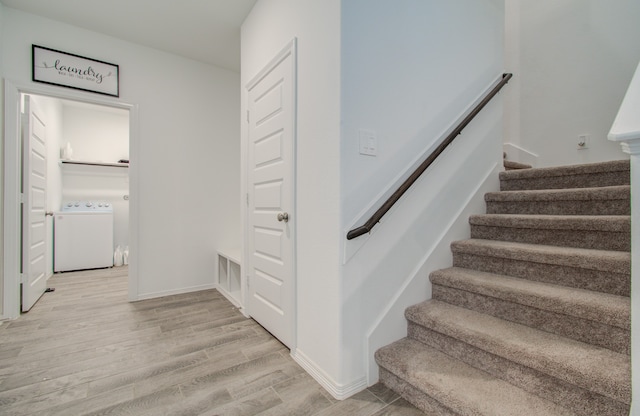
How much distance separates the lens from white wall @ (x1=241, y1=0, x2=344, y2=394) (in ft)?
4.89

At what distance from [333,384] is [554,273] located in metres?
1.33

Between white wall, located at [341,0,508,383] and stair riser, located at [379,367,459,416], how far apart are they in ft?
0.25

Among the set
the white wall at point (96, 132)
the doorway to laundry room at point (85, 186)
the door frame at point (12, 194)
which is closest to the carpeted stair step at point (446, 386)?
the door frame at point (12, 194)

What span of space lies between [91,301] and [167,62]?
2714 mm

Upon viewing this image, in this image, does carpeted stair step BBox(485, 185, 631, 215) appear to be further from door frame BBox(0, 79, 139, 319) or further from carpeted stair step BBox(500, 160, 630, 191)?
door frame BBox(0, 79, 139, 319)

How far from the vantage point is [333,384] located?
4.95 feet

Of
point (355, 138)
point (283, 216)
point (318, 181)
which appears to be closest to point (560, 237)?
point (355, 138)

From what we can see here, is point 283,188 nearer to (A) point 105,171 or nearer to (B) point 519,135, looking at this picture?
(B) point 519,135

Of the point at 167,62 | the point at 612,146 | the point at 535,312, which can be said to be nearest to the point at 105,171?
the point at 167,62

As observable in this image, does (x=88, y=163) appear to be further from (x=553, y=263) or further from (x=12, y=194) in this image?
(x=553, y=263)

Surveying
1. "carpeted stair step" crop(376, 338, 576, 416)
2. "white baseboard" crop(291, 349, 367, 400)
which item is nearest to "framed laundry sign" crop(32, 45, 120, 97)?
"white baseboard" crop(291, 349, 367, 400)

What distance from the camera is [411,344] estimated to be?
1628 millimetres

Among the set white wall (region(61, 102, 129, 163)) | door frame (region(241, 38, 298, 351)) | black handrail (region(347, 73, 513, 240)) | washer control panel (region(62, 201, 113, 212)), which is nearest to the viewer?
black handrail (region(347, 73, 513, 240))

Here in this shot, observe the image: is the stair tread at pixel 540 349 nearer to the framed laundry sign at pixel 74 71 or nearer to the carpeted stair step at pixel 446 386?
the carpeted stair step at pixel 446 386
